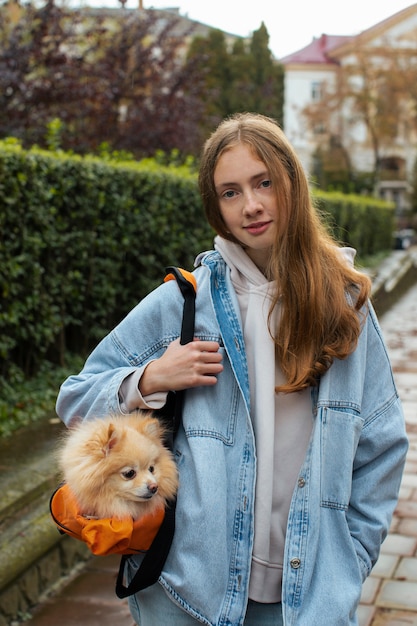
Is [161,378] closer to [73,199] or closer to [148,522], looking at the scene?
[148,522]

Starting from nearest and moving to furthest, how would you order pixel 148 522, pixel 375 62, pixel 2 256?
pixel 148 522 < pixel 2 256 < pixel 375 62

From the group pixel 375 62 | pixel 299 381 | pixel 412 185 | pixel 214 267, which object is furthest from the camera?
pixel 412 185

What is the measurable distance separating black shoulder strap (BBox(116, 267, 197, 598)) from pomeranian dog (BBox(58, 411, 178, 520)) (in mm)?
69

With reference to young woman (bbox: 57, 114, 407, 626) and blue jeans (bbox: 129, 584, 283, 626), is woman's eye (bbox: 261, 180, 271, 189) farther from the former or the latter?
blue jeans (bbox: 129, 584, 283, 626)

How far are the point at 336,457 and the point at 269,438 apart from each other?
18 centimetres

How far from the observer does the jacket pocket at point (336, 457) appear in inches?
76.2

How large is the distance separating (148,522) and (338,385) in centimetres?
59

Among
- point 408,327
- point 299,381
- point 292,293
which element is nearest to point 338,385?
point 299,381

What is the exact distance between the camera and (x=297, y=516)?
Result: 1.93 m

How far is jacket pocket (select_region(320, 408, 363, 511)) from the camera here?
194cm

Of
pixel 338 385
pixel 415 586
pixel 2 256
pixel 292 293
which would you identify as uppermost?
pixel 292 293

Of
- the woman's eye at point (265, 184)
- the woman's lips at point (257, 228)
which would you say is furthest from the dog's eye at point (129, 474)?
the woman's eye at point (265, 184)

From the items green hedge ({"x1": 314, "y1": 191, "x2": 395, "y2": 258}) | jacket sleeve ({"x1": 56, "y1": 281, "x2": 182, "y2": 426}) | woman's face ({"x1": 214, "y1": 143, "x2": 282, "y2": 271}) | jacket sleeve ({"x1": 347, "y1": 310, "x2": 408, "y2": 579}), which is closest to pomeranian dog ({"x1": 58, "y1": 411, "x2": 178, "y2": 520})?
jacket sleeve ({"x1": 56, "y1": 281, "x2": 182, "y2": 426})

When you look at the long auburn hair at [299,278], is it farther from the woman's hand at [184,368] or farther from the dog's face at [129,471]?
the dog's face at [129,471]
